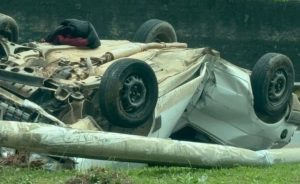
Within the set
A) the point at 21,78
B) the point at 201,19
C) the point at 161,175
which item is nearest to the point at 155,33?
the point at 21,78

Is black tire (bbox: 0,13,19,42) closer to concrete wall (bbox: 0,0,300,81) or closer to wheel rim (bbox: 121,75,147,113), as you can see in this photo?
wheel rim (bbox: 121,75,147,113)

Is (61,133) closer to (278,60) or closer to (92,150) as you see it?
(92,150)

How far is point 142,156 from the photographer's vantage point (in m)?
7.69

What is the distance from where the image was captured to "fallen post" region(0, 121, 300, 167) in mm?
6902

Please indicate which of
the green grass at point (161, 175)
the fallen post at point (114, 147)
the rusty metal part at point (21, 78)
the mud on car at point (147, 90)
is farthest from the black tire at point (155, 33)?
the green grass at point (161, 175)

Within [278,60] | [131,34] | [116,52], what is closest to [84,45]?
[116,52]

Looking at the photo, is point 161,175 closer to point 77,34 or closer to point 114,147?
point 114,147

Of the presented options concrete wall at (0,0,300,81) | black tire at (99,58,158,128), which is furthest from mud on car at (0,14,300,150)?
concrete wall at (0,0,300,81)

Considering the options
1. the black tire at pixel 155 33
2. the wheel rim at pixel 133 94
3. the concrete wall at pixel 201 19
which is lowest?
the concrete wall at pixel 201 19

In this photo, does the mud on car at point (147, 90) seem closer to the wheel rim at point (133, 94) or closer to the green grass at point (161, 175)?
the wheel rim at point (133, 94)

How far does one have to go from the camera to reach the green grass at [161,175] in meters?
6.47

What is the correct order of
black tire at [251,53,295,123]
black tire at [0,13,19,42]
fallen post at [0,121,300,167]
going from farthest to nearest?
black tire at [0,13,19,42], black tire at [251,53,295,123], fallen post at [0,121,300,167]

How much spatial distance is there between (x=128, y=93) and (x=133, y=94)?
0.42 feet

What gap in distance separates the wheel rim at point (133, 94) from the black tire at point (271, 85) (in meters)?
1.93
